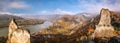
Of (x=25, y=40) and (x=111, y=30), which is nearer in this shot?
(x=25, y=40)

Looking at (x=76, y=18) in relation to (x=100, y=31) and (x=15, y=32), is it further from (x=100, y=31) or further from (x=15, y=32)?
(x=15, y=32)

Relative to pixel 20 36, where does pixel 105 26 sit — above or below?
below

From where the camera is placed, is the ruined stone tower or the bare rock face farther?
the ruined stone tower

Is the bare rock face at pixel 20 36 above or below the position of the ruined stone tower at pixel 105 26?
above

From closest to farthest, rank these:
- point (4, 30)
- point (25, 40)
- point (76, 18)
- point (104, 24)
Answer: point (25, 40), point (104, 24), point (4, 30), point (76, 18)

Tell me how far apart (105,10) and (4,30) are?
28390 mm

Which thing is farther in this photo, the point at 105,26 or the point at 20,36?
the point at 105,26

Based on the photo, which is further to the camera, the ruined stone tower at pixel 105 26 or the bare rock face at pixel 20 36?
the ruined stone tower at pixel 105 26

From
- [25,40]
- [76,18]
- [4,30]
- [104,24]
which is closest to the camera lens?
[25,40]

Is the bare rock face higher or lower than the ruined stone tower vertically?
higher

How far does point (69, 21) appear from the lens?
13038cm

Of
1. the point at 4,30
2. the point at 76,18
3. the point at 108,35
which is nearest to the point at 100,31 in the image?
the point at 108,35

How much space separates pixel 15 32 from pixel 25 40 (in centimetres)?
69

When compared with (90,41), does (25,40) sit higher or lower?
higher
